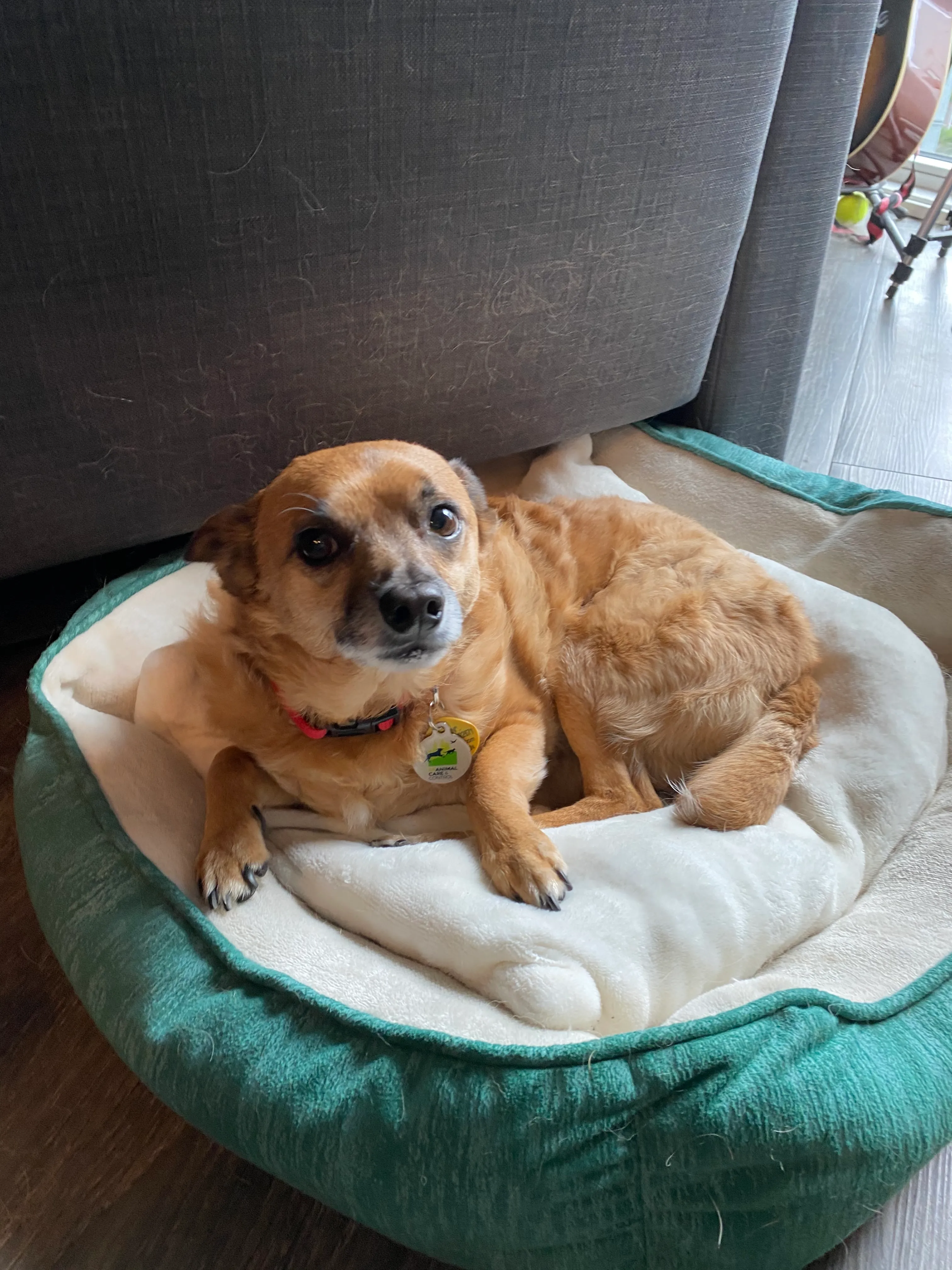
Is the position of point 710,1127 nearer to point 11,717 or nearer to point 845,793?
point 845,793

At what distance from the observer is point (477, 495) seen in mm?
1586

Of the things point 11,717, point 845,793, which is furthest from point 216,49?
point 845,793

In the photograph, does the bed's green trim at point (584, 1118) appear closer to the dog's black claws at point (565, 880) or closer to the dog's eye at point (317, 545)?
the dog's black claws at point (565, 880)

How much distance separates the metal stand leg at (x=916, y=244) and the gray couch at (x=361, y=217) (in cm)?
191

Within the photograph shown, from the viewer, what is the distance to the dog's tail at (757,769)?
1407 millimetres

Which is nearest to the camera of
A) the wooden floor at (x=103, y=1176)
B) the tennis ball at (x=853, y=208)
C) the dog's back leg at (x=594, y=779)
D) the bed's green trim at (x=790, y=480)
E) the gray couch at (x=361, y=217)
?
the wooden floor at (x=103, y=1176)

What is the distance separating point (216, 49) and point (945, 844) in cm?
159

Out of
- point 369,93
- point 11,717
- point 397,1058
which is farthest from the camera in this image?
point 11,717

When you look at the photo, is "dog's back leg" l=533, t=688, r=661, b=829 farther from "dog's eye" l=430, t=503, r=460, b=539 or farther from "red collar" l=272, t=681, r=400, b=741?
"dog's eye" l=430, t=503, r=460, b=539

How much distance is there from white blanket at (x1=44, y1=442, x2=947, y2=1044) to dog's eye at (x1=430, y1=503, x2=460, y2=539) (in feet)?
1.57

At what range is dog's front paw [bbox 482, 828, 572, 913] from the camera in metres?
1.29

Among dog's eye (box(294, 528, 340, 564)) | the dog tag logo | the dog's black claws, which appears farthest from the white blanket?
dog's eye (box(294, 528, 340, 564))

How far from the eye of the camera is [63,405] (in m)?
1.46

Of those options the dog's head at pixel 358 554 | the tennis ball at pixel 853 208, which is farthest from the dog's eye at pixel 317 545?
the tennis ball at pixel 853 208
